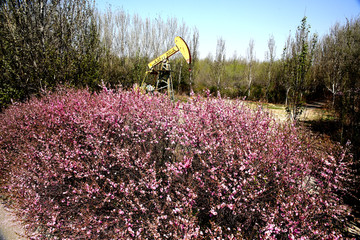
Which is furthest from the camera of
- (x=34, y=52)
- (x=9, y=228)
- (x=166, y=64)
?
(x=166, y=64)

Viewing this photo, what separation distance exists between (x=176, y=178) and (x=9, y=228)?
2.90 metres

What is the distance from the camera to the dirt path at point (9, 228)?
2957mm

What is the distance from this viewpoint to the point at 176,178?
2.63 meters

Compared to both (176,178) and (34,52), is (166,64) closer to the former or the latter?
(34,52)

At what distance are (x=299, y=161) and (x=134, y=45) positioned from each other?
1915 cm

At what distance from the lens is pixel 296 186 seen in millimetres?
2506

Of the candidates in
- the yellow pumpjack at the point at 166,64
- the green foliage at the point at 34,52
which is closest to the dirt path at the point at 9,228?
the green foliage at the point at 34,52

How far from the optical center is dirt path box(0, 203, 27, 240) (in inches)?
116

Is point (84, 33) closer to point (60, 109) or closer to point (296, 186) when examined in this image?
point (60, 109)

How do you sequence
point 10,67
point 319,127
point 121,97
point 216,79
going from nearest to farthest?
1. point 121,97
2. point 10,67
3. point 319,127
4. point 216,79

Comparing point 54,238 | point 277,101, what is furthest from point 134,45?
point 54,238

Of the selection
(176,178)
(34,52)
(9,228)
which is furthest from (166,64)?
(9,228)

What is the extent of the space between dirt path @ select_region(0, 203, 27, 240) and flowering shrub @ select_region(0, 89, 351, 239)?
0.19 metres

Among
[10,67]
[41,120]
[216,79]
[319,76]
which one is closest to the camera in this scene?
[41,120]
